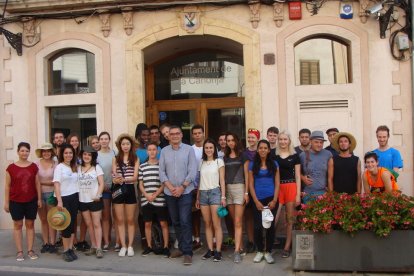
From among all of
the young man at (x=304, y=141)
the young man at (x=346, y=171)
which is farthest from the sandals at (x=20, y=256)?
the young man at (x=346, y=171)

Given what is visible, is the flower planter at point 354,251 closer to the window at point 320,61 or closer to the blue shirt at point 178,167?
the blue shirt at point 178,167

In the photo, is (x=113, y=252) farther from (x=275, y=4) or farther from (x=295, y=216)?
(x=275, y=4)

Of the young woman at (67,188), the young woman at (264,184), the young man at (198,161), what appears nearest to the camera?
the young woman at (264,184)

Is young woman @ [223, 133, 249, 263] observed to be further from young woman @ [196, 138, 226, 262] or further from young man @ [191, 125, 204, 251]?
young man @ [191, 125, 204, 251]

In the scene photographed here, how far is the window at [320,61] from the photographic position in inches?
360

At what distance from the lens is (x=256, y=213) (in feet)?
22.7

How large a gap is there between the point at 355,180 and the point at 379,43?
2898 mm

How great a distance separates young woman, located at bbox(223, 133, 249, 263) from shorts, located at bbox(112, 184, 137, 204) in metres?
1.45

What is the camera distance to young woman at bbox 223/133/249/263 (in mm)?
6957

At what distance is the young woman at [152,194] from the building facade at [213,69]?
2.24 m

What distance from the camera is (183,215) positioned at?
698 centimetres

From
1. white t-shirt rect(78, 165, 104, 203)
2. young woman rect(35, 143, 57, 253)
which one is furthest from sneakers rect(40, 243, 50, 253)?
white t-shirt rect(78, 165, 104, 203)

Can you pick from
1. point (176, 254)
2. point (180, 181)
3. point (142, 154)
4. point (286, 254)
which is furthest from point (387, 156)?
point (142, 154)

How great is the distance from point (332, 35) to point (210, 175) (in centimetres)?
379
